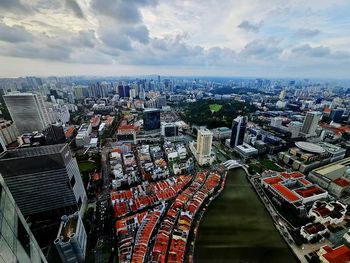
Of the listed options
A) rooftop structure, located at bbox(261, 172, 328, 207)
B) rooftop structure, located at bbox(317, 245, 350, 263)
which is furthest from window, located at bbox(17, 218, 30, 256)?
rooftop structure, located at bbox(261, 172, 328, 207)

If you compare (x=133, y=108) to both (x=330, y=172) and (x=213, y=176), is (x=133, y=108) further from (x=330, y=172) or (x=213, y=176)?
(x=330, y=172)

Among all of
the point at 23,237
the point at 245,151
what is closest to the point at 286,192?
the point at 245,151

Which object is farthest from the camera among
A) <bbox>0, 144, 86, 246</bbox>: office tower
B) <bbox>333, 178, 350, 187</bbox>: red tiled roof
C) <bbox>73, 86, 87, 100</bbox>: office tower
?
<bbox>73, 86, 87, 100</bbox>: office tower

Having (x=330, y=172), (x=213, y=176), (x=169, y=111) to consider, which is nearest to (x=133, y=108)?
(x=169, y=111)

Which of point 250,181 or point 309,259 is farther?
point 250,181

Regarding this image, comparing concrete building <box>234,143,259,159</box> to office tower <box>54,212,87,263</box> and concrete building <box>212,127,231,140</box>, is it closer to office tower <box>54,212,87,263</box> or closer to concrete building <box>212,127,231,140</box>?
concrete building <box>212,127,231,140</box>

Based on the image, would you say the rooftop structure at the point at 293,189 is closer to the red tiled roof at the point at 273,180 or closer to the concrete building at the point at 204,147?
the red tiled roof at the point at 273,180
